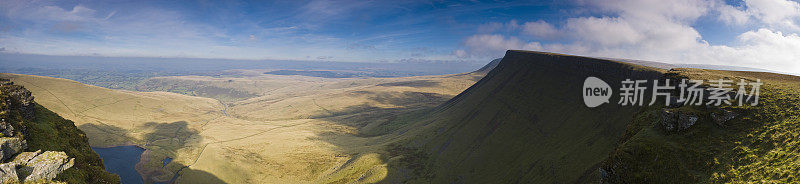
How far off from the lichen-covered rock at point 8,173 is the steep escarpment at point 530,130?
75.1m

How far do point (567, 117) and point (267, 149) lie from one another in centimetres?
13339

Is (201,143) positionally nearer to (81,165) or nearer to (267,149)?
(267,149)

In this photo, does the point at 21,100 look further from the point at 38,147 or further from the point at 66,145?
the point at 38,147

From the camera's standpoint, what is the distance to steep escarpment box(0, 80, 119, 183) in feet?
107

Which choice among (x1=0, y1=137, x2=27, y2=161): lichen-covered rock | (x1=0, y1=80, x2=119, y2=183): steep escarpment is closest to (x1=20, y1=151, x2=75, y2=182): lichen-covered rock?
(x1=0, y1=80, x2=119, y2=183): steep escarpment

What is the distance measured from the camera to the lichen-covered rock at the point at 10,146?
1260 inches

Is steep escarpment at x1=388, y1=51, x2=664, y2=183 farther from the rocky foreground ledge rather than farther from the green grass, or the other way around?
the rocky foreground ledge

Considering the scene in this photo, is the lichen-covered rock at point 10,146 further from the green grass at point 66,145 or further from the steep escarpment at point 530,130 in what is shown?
the steep escarpment at point 530,130

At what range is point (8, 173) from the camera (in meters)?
30.5

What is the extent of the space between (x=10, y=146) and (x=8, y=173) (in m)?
6.05

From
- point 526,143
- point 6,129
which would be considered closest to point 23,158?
point 6,129

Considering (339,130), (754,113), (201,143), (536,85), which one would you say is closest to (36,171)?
(754,113)

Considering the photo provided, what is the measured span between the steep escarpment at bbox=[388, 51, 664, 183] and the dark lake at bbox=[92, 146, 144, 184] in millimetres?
123468

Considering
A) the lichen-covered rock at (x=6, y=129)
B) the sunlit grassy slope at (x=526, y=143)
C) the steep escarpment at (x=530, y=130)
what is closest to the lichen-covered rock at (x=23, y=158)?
the lichen-covered rock at (x=6, y=129)
